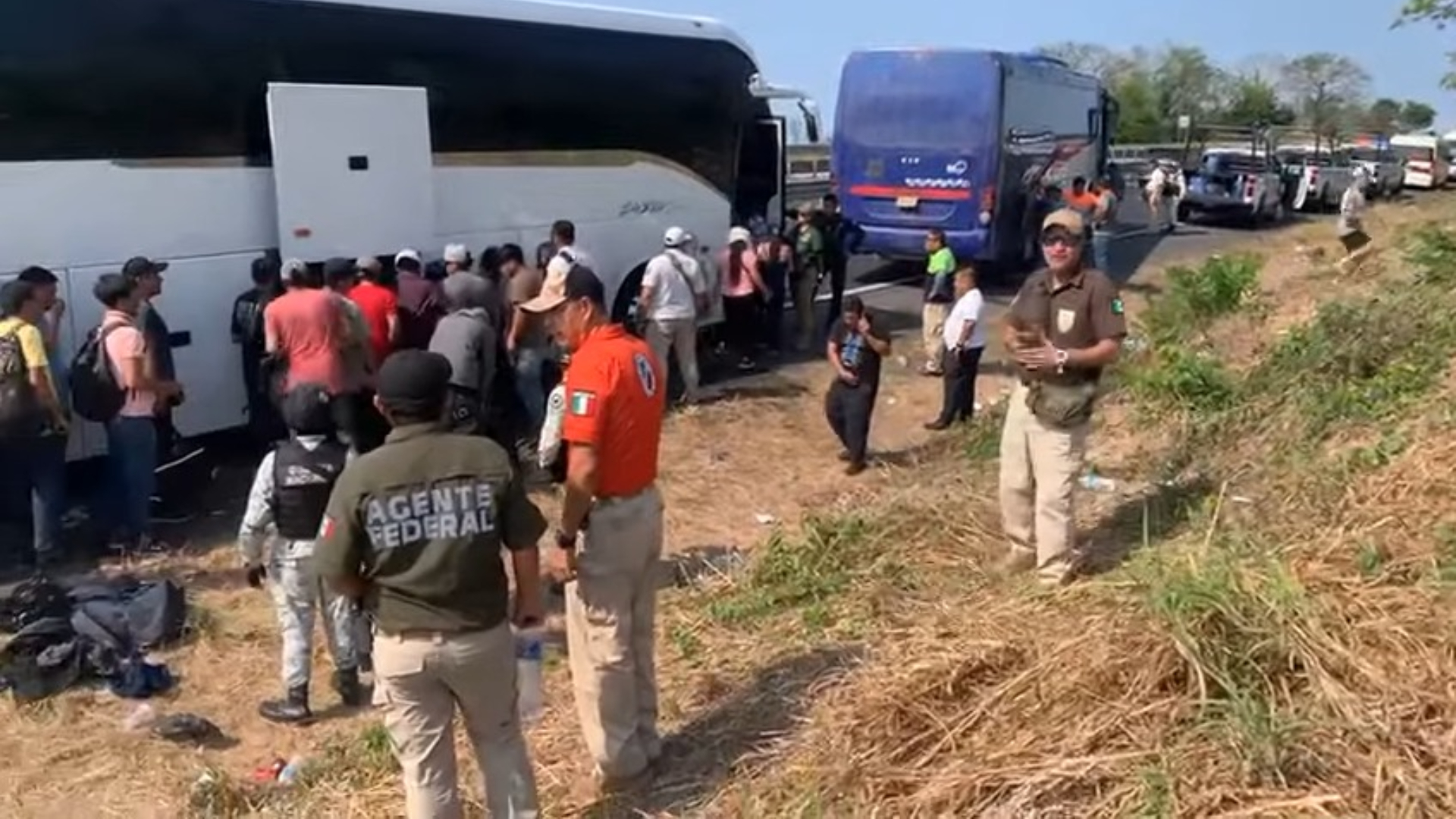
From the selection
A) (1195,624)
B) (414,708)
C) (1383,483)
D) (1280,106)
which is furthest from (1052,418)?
(1280,106)

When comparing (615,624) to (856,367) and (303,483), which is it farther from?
(856,367)

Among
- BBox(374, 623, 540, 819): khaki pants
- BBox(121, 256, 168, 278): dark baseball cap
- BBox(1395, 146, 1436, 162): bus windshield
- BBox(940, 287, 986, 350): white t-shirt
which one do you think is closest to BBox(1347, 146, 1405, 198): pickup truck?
BBox(1395, 146, 1436, 162): bus windshield

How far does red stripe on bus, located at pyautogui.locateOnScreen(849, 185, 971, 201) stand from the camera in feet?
60.6

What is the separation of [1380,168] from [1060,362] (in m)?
38.1

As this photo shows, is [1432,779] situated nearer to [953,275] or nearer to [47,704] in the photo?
[47,704]

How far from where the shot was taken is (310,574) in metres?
5.74

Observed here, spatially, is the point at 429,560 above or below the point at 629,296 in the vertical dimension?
above

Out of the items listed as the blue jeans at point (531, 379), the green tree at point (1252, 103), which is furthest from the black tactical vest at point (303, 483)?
the green tree at point (1252, 103)

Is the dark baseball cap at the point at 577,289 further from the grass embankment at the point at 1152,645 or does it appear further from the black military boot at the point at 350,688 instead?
the black military boot at the point at 350,688

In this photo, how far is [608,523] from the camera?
15.1ft

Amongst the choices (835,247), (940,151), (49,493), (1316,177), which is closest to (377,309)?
(49,493)

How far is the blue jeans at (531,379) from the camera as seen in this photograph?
32.4 feet

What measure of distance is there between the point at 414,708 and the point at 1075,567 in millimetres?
3183

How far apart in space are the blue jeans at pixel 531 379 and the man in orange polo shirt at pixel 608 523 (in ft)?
16.5
